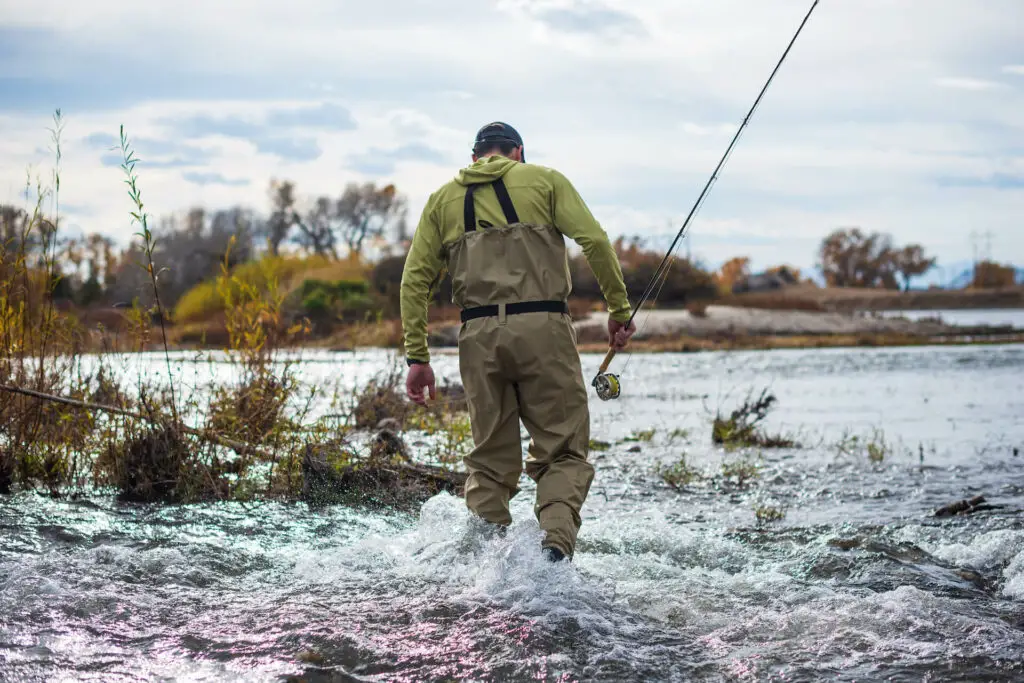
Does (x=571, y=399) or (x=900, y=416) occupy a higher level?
(x=571, y=399)

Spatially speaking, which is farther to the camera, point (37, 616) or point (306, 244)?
point (306, 244)

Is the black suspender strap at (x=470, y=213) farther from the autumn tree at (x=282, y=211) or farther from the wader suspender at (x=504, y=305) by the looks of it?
the autumn tree at (x=282, y=211)

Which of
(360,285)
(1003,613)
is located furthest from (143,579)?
(360,285)

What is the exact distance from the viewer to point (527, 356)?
479 cm

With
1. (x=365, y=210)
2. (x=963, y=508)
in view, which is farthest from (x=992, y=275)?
(x=963, y=508)

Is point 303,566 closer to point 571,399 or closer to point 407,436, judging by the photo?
point 571,399

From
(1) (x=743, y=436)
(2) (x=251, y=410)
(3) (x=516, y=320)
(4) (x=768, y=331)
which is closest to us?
(3) (x=516, y=320)

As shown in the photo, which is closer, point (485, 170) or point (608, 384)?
point (485, 170)

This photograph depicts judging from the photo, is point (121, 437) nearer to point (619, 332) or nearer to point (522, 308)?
point (522, 308)

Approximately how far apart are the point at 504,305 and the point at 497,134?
3.42 feet

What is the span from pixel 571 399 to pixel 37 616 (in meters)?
2.79

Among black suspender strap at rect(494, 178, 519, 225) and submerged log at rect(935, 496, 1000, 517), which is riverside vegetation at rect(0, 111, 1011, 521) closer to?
submerged log at rect(935, 496, 1000, 517)

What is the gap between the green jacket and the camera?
4.87 metres

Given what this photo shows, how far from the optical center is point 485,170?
16.2ft
